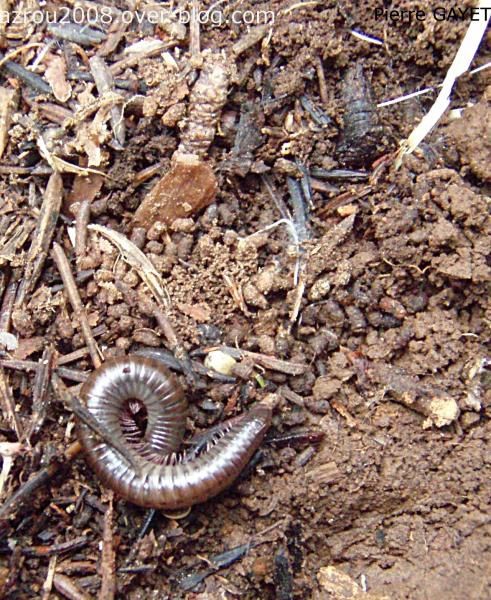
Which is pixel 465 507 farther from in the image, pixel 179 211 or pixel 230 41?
pixel 230 41

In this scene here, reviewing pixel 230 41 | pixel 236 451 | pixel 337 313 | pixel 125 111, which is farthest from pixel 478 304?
pixel 125 111

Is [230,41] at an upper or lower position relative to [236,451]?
upper

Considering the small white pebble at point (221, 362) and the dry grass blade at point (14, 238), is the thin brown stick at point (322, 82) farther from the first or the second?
the dry grass blade at point (14, 238)

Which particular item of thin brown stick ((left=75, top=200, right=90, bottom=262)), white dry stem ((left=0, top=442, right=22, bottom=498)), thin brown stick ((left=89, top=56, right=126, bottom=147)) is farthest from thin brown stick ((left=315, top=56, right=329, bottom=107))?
white dry stem ((left=0, top=442, right=22, bottom=498))

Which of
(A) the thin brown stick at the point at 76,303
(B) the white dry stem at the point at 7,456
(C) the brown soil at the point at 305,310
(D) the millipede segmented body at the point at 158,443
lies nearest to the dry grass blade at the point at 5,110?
(C) the brown soil at the point at 305,310

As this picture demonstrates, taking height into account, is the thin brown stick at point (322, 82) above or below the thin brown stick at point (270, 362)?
above

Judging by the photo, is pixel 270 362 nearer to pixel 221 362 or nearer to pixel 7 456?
pixel 221 362
